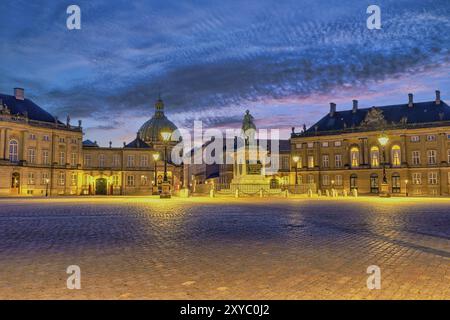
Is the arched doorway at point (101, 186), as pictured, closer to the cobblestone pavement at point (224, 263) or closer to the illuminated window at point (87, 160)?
the illuminated window at point (87, 160)

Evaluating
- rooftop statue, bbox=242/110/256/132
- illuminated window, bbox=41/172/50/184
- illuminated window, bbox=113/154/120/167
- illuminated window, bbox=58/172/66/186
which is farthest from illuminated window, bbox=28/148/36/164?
rooftop statue, bbox=242/110/256/132

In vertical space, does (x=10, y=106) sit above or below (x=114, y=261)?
above

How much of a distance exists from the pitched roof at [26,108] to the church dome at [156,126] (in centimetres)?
4140

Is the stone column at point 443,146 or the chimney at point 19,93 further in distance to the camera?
the chimney at point 19,93

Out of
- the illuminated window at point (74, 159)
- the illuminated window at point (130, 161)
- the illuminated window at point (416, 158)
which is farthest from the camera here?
the illuminated window at point (130, 161)

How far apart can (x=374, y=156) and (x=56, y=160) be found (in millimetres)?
56346

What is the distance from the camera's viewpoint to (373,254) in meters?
7.64

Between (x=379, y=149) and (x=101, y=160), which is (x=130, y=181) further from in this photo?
(x=379, y=149)

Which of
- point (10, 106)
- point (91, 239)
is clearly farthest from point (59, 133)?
point (91, 239)

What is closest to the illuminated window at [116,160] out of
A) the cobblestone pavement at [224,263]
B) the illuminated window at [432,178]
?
the illuminated window at [432,178]

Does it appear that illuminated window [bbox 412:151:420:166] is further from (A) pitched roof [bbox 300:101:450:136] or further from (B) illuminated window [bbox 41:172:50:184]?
(B) illuminated window [bbox 41:172:50:184]

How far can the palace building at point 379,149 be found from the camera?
6494 centimetres

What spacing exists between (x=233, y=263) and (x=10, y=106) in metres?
66.9
